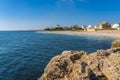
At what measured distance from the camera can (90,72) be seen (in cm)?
1145

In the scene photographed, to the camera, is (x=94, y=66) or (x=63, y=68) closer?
(x=94, y=66)

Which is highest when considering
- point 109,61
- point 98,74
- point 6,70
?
point 109,61

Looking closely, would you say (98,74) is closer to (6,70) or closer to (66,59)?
(66,59)

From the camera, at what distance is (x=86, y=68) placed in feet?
38.2

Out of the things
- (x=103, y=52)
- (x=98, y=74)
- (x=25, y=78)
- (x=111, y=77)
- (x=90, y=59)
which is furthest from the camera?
(x=25, y=78)

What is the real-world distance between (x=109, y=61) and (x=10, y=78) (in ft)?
35.6

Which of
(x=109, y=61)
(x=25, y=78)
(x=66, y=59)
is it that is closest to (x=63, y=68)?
(x=66, y=59)

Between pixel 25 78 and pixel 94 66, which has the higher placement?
pixel 94 66

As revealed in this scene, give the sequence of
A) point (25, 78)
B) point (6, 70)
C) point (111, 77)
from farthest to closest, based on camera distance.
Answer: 1. point (6, 70)
2. point (25, 78)
3. point (111, 77)

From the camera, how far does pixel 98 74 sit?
11.3 metres

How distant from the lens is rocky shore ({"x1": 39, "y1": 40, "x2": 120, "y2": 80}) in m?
10.9

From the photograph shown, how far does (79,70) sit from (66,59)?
233 cm

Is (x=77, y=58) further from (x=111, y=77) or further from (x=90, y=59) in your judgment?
(x=111, y=77)

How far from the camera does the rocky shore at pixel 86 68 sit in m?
10.9
